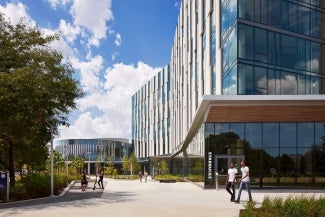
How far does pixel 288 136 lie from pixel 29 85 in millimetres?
18943

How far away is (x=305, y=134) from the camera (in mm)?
31531

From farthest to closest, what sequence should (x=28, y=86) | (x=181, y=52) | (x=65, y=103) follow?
1. (x=181, y=52)
2. (x=65, y=103)
3. (x=28, y=86)

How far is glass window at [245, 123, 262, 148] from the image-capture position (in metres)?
31.6

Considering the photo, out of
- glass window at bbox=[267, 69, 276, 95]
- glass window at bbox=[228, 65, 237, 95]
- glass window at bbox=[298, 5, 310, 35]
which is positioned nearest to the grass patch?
glass window at bbox=[228, 65, 237, 95]

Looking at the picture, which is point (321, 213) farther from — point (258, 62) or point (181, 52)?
point (181, 52)

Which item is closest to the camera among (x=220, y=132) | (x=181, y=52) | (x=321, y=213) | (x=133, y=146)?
(x=321, y=213)

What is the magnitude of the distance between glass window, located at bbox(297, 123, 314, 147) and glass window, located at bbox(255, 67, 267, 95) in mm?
3528

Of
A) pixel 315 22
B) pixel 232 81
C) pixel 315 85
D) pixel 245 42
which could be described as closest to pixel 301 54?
pixel 315 85

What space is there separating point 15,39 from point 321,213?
Answer: 16.5 metres

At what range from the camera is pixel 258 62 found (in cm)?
3153

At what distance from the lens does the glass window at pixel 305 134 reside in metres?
31.5

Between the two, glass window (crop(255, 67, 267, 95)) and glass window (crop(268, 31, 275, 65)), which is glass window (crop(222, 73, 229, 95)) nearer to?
glass window (crop(255, 67, 267, 95))

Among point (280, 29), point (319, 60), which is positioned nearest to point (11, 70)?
point (280, 29)

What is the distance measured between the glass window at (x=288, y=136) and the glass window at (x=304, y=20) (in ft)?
24.6
